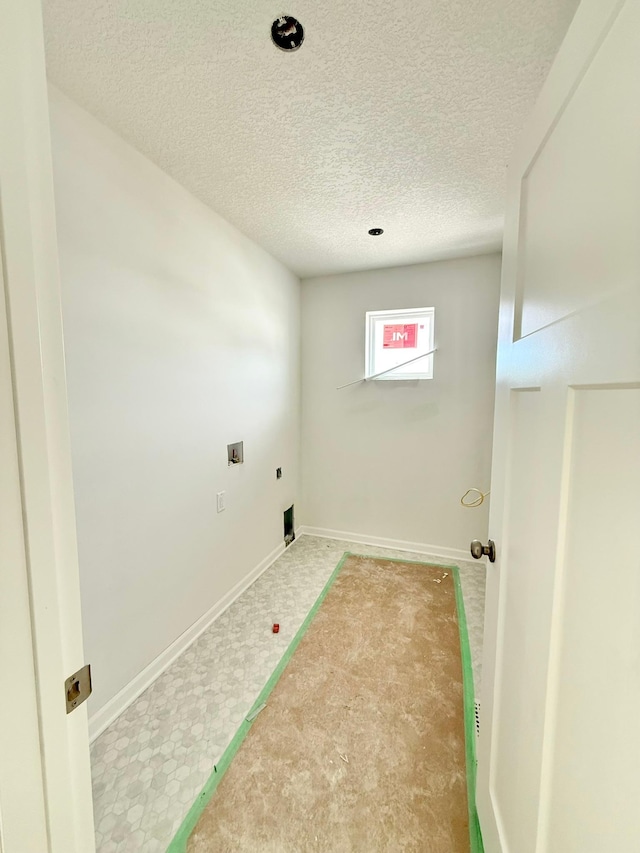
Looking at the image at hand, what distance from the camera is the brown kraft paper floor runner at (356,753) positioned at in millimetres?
1007

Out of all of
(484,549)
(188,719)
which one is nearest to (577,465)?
(484,549)

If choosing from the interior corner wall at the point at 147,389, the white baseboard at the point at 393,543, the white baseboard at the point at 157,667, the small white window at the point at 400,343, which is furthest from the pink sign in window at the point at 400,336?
the white baseboard at the point at 157,667

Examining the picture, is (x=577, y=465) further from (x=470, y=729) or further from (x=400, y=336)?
(x=400, y=336)

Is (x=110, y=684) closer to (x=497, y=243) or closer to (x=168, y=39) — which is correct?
(x=168, y=39)

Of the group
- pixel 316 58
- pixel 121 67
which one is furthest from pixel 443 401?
pixel 121 67

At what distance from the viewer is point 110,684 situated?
1.39 meters

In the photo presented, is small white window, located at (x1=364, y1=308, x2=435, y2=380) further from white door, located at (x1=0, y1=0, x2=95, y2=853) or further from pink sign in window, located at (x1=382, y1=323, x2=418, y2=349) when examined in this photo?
white door, located at (x1=0, y1=0, x2=95, y2=853)

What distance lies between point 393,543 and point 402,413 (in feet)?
3.96

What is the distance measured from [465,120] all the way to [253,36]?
0.85 meters

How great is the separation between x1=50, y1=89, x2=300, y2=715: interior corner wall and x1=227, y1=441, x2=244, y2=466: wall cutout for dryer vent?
0.18ft

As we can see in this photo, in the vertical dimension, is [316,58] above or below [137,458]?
above

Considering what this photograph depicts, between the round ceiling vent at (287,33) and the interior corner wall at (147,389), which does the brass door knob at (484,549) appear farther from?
the round ceiling vent at (287,33)

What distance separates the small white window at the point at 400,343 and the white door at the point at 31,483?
256 centimetres

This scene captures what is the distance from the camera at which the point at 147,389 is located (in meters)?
1.53
